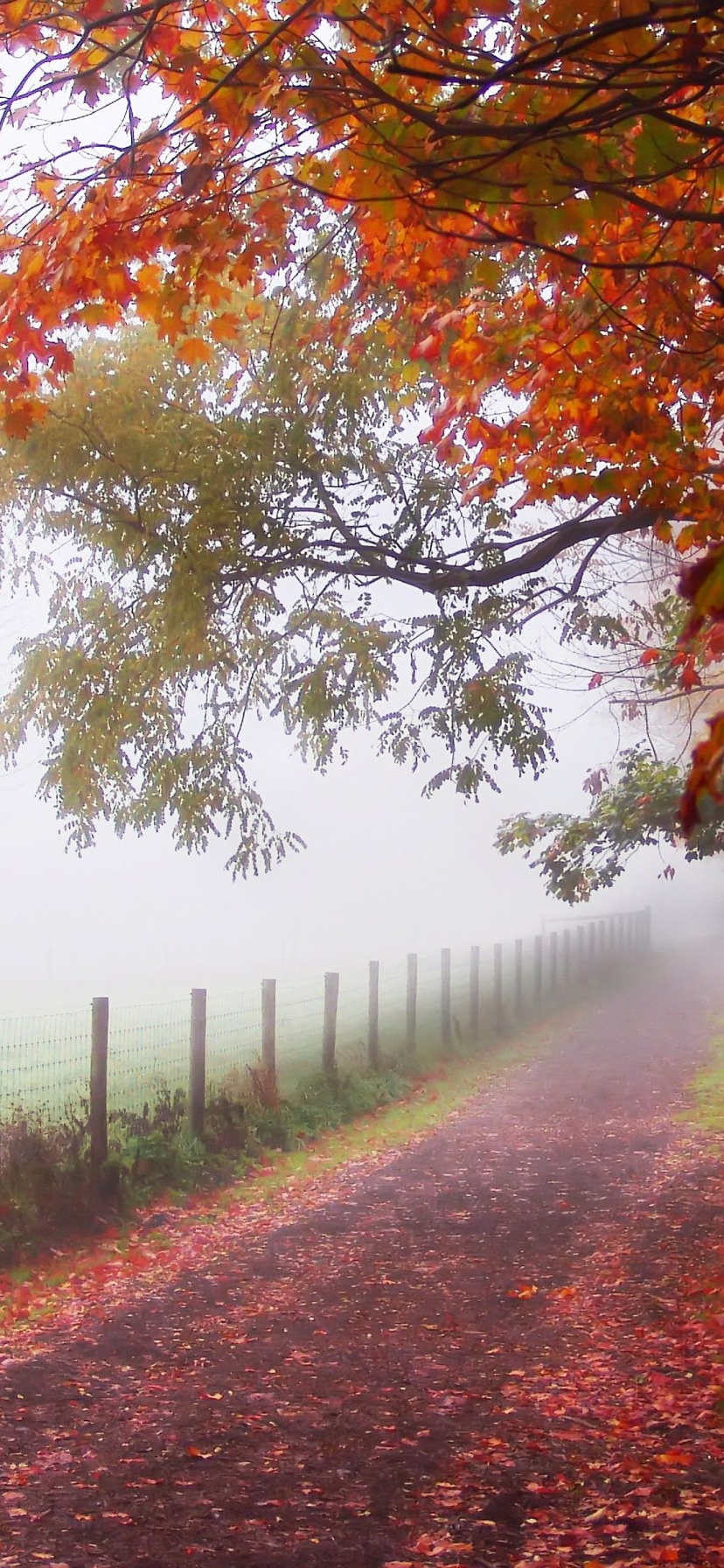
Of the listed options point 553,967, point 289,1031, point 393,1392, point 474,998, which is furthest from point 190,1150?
point 553,967

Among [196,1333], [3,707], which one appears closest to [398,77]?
[196,1333]

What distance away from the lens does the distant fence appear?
36.7ft

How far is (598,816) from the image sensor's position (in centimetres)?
1376

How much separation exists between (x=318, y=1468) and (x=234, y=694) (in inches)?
277

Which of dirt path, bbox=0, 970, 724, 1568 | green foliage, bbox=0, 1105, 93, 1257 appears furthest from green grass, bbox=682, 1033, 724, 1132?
green foliage, bbox=0, 1105, 93, 1257

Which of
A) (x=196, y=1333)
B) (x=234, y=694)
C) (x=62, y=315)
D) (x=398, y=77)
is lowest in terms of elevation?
(x=196, y=1333)

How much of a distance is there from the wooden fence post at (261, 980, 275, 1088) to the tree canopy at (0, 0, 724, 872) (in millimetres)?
5860

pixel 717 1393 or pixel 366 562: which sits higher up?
pixel 366 562

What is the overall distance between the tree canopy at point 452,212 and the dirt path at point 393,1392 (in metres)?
3.37

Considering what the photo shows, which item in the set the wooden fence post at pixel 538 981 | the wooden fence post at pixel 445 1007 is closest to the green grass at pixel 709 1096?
the wooden fence post at pixel 445 1007

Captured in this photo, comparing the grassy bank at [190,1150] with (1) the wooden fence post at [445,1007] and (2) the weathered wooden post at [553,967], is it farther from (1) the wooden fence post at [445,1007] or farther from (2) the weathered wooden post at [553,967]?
(2) the weathered wooden post at [553,967]

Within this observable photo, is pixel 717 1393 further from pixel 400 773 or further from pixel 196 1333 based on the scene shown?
pixel 400 773

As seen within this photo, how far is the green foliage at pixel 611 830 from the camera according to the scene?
12555 millimetres

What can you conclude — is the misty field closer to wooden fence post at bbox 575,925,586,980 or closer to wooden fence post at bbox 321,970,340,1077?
wooden fence post at bbox 321,970,340,1077
